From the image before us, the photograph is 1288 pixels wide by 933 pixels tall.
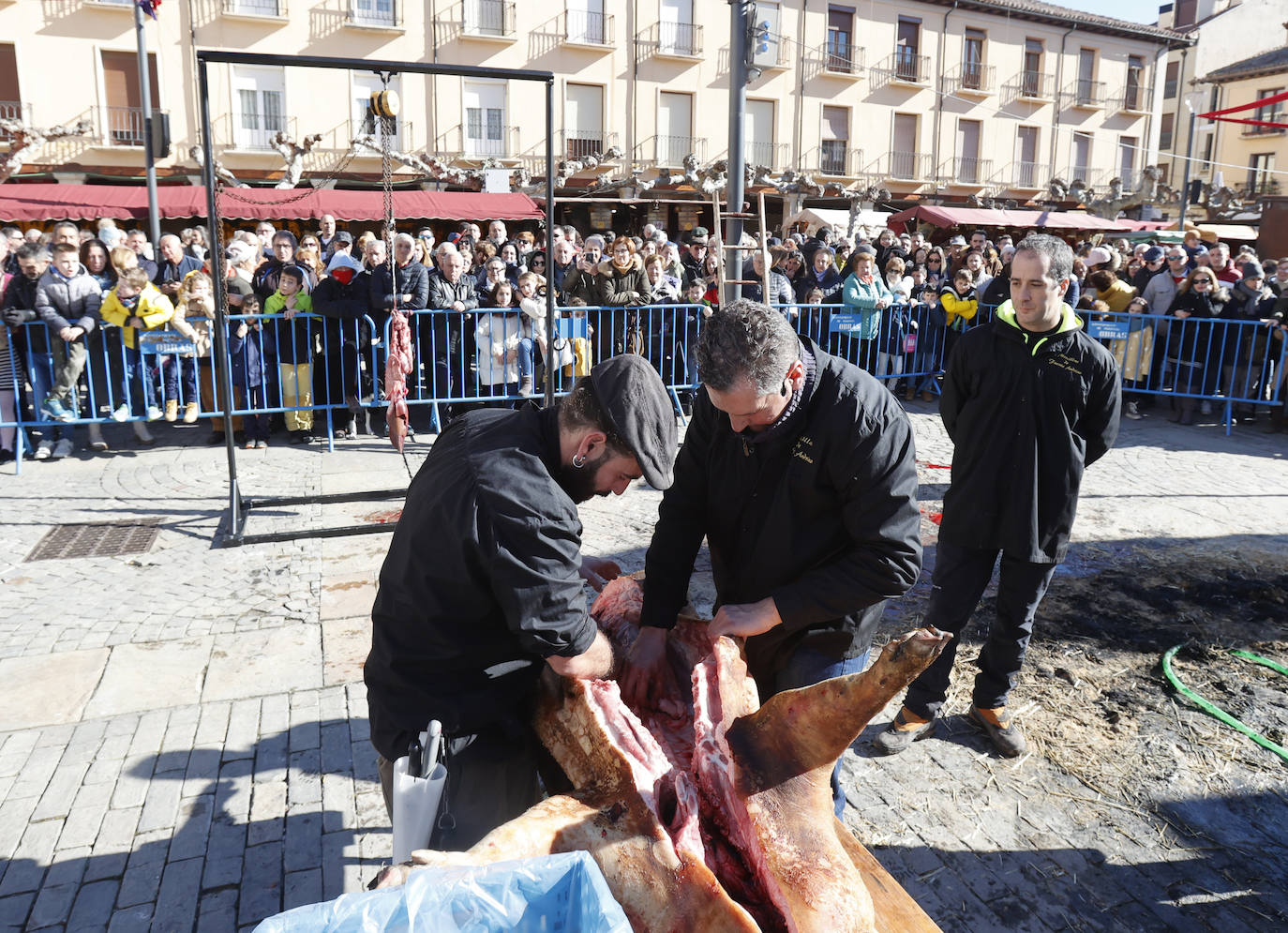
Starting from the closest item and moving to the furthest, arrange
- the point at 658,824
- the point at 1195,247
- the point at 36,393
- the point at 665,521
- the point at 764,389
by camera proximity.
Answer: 1. the point at 658,824
2. the point at 764,389
3. the point at 665,521
4. the point at 36,393
5. the point at 1195,247

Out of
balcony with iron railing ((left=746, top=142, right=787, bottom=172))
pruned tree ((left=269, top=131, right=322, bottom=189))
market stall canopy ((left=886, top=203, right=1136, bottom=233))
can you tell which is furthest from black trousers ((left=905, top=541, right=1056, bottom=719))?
balcony with iron railing ((left=746, top=142, right=787, bottom=172))

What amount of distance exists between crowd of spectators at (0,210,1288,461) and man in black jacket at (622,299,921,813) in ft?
13.1

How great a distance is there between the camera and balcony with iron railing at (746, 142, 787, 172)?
3388 centimetres

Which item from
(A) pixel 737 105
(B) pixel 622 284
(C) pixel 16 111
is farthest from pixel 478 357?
(C) pixel 16 111

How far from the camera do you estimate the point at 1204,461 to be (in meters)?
9.43

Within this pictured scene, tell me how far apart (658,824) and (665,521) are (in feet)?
4.09

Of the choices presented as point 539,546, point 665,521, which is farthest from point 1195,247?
point 539,546

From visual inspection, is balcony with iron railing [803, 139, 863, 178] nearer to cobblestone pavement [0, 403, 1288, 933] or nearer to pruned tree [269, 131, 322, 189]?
pruned tree [269, 131, 322, 189]

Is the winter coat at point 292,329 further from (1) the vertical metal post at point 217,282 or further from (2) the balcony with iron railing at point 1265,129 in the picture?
Result: (2) the balcony with iron railing at point 1265,129

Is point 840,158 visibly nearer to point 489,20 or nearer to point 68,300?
point 489,20

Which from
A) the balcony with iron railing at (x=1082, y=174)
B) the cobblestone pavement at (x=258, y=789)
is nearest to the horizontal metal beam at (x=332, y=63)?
the cobblestone pavement at (x=258, y=789)

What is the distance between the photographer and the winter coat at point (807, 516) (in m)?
2.70

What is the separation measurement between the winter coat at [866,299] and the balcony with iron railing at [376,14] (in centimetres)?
2215

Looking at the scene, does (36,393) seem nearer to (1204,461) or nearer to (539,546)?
(539,546)
